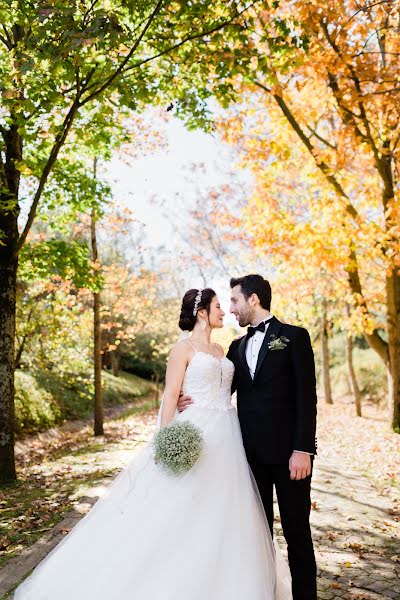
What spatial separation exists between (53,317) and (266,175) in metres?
7.26

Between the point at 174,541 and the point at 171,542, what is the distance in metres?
0.02

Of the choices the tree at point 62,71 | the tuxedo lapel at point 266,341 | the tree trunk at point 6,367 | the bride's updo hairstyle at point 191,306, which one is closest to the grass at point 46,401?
the tree trunk at point 6,367

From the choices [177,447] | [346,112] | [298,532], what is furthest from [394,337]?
[177,447]

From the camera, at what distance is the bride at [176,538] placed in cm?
360

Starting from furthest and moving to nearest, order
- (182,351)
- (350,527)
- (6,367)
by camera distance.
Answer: (6,367) → (350,527) → (182,351)

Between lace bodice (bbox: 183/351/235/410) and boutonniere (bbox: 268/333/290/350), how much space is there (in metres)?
0.56

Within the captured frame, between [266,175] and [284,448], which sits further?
[266,175]

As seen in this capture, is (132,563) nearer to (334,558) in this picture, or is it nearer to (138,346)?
(334,558)

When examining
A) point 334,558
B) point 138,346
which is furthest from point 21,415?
point 138,346

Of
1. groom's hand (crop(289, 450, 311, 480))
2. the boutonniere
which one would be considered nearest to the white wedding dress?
groom's hand (crop(289, 450, 311, 480))

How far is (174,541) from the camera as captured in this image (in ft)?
12.2

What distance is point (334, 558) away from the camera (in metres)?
5.38

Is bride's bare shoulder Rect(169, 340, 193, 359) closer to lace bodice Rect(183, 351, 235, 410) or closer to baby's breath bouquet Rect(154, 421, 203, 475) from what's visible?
lace bodice Rect(183, 351, 235, 410)

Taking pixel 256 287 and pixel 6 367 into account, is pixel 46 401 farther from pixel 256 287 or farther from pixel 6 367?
pixel 256 287
